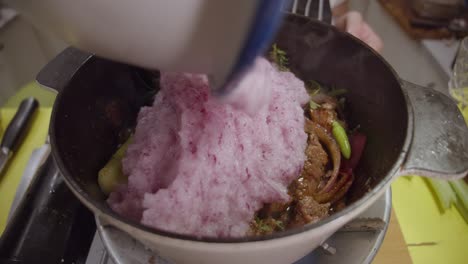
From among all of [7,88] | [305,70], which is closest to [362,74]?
[305,70]

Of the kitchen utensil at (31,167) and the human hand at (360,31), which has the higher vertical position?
the human hand at (360,31)

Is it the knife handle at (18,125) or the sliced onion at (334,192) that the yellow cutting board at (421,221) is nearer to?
the knife handle at (18,125)

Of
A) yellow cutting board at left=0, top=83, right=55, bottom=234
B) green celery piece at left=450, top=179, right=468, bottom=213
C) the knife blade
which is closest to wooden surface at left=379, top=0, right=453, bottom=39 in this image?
green celery piece at left=450, top=179, right=468, bottom=213

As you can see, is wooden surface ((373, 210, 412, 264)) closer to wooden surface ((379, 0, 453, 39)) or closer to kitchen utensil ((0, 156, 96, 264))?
kitchen utensil ((0, 156, 96, 264))

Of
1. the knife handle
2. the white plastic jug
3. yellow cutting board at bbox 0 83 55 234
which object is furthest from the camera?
the knife handle

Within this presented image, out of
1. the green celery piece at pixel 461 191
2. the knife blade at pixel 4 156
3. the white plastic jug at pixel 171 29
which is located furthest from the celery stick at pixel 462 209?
the knife blade at pixel 4 156

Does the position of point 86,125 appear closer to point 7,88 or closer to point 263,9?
point 263,9

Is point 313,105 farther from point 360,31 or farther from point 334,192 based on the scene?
point 360,31
